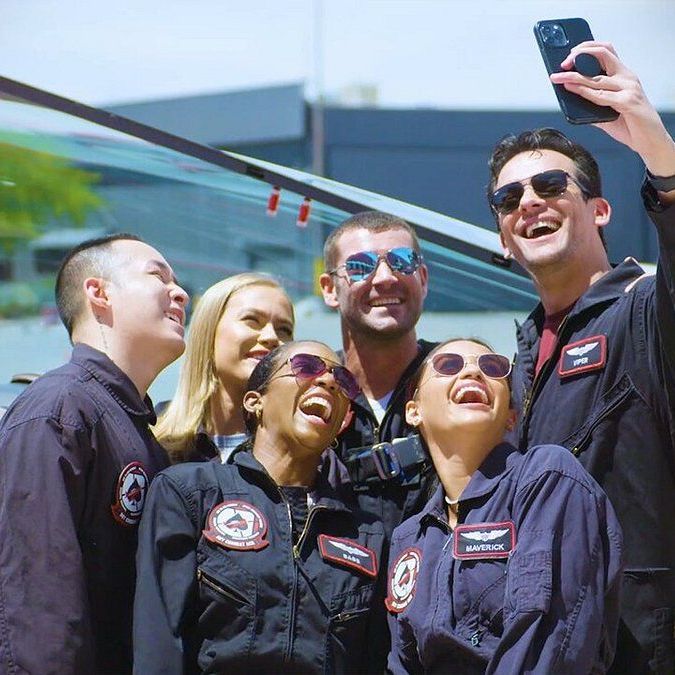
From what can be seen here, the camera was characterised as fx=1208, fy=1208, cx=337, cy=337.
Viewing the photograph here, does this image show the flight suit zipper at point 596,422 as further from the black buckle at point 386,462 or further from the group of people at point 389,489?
the black buckle at point 386,462

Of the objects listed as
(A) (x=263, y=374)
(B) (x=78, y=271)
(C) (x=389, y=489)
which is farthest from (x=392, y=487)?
(B) (x=78, y=271)

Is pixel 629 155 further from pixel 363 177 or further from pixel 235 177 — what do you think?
pixel 235 177

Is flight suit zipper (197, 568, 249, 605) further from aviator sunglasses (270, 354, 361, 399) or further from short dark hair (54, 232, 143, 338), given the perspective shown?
short dark hair (54, 232, 143, 338)

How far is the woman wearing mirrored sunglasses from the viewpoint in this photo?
274 centimetres

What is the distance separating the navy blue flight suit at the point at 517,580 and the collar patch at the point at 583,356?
1.20ft

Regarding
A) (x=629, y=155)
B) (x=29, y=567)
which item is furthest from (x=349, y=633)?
(x=629, y=155)

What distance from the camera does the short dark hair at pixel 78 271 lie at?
3629mm

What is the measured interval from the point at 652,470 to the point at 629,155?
569 inches

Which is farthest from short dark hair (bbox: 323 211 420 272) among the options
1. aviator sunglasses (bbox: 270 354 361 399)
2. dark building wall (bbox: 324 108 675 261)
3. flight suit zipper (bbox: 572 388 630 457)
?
dark building wall (bbox: 324 108 675 261)

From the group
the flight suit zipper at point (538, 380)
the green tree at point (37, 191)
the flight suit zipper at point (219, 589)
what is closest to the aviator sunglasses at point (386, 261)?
the flight suit zipper at point (538, 380)

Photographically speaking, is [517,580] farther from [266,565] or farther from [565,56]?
[565,56]

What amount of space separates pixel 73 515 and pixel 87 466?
0.14 meters

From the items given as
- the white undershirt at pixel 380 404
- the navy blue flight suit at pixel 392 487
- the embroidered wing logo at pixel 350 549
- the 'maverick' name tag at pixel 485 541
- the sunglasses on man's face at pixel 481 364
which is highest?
the sunglasses on man's face at pixel 481 364

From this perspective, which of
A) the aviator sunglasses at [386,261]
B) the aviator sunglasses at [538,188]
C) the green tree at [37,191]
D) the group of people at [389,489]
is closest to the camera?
the group of people at [389,489]
